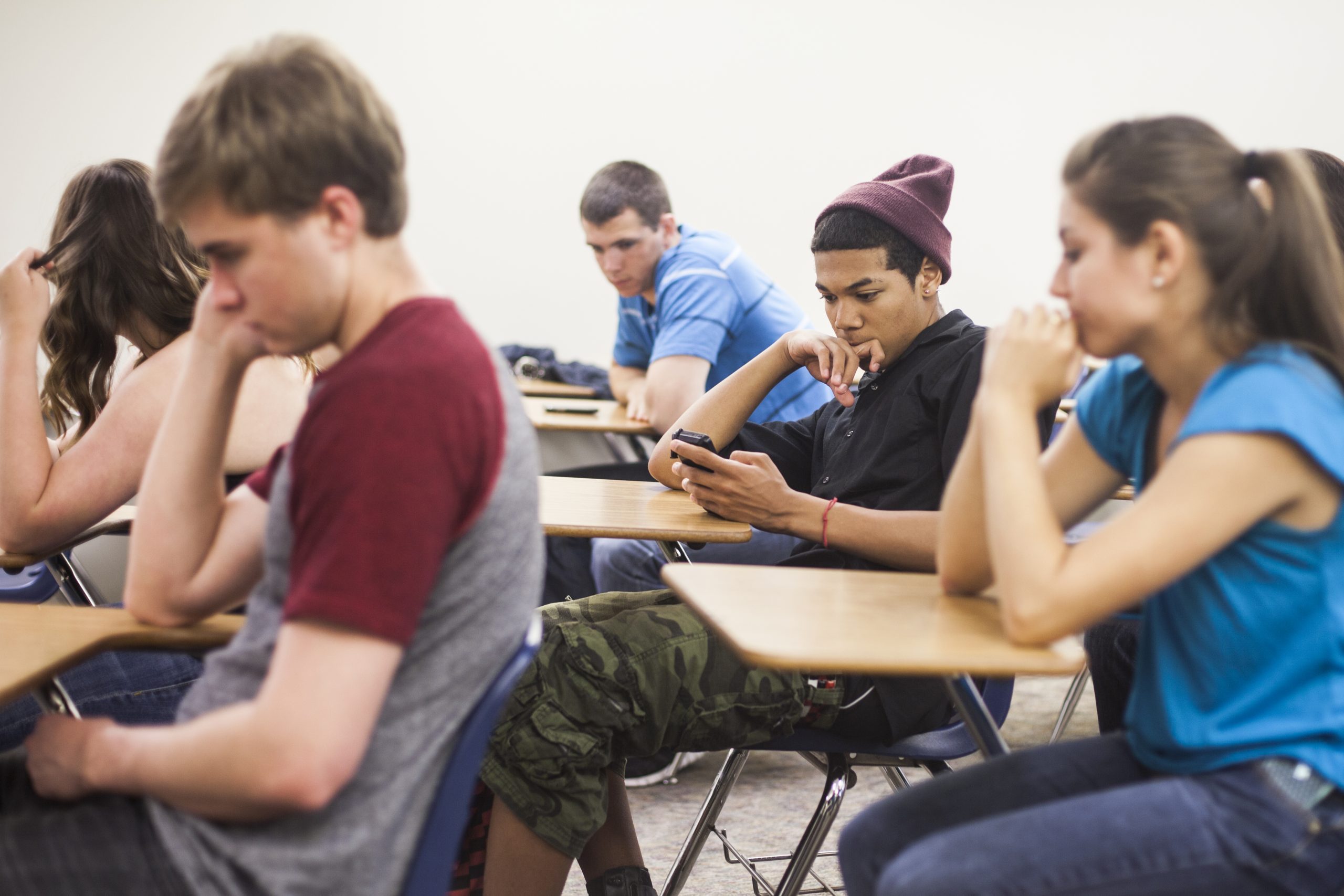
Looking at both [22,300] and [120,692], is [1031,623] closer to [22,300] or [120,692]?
[120,692]

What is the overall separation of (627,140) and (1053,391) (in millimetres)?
3971

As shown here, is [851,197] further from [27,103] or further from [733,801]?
[27,103]

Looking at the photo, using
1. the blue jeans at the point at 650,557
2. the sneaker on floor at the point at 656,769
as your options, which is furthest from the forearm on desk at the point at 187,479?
the sneaker on floor at the point at 656,769

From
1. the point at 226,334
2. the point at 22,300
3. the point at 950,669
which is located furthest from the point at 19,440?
the point at 950,669

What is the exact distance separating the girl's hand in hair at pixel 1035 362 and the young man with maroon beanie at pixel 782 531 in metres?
0.54

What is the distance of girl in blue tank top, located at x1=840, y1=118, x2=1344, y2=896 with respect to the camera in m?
1.04

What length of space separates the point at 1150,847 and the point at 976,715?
1.02ft

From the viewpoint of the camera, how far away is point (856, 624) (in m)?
1.19

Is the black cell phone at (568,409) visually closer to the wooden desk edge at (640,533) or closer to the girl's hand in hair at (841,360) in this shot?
the girl's hand in hair at (841,360)

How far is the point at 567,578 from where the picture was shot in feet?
11.1

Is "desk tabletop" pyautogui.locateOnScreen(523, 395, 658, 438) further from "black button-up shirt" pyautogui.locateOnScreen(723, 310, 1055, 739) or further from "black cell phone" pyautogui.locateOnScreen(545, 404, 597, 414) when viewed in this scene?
"black button-up shirt" pyautogui.locateOnScreen(723, 310, 1055, 739)

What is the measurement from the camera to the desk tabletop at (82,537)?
1.74 meters

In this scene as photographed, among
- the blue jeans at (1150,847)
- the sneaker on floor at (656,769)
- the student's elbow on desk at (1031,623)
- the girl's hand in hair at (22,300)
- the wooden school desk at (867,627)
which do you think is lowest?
the sneaker on floor at (656,769)

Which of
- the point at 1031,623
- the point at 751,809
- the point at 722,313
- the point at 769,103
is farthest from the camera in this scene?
the point at 769,103
